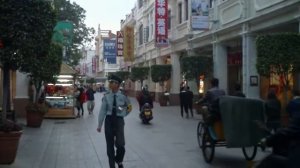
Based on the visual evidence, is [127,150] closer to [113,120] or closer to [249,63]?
[113,120]

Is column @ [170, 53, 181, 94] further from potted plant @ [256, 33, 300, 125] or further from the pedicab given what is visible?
the pedicab

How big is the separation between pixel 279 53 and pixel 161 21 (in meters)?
19.8

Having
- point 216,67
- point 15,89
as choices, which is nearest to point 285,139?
point 15,89

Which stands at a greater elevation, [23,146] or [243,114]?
[243,114]

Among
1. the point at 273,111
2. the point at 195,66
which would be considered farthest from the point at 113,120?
the point at 195,66

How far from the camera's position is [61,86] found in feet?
88.3

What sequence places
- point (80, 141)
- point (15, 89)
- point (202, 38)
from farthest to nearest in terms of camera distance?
point (202, 38), point (15, 89), point (80, 141)

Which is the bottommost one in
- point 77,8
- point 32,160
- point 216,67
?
point 32,160

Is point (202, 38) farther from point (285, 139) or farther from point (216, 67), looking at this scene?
point (285, 139)

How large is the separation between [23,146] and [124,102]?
17.3 feet

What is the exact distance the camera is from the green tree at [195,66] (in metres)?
25.8

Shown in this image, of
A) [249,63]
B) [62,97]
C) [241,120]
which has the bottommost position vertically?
[241,120]

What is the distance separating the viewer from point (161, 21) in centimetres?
3419

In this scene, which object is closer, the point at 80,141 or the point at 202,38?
the point at 80,141
